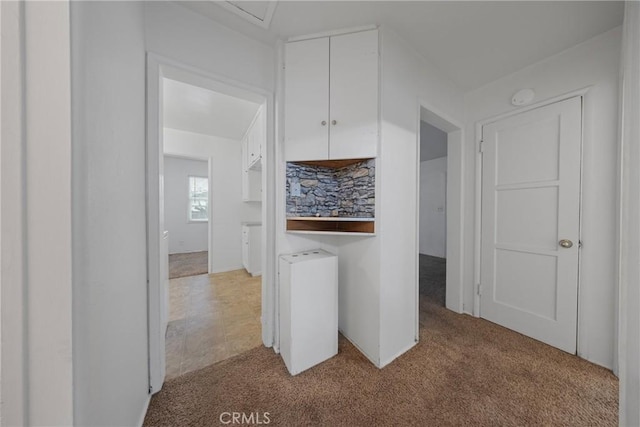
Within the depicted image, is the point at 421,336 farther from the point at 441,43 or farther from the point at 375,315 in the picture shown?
the point at 441,43

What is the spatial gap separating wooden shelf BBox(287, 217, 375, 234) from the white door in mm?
1467

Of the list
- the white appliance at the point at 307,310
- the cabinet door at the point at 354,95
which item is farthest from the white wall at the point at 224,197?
the cabinet door at the point at 354,95

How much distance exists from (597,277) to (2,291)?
3.01 meters

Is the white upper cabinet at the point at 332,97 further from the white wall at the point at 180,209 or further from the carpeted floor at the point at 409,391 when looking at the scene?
the white wall at the point at 180,209

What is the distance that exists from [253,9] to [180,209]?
5564 mm

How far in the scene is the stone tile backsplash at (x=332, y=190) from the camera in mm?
1628

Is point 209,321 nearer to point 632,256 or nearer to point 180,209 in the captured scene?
point 632,256

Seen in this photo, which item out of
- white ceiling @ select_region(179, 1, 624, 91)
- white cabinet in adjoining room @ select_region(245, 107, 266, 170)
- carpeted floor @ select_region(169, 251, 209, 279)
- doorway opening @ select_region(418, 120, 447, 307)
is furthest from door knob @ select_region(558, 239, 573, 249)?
carpeted floor @ select_region(169, 251, 209, 279)

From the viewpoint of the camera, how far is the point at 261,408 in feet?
4.01

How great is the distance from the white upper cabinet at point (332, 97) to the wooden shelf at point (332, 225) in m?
0.46

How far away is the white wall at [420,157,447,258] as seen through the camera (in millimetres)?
5230

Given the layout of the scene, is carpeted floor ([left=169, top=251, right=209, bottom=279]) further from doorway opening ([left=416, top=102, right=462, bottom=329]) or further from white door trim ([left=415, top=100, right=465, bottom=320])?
white door trim ([left=415, top=100, right=465, bottom=320])

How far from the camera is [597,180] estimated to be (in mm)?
1585

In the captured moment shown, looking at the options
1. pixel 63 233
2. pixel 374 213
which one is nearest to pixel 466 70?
pixel 374 213
